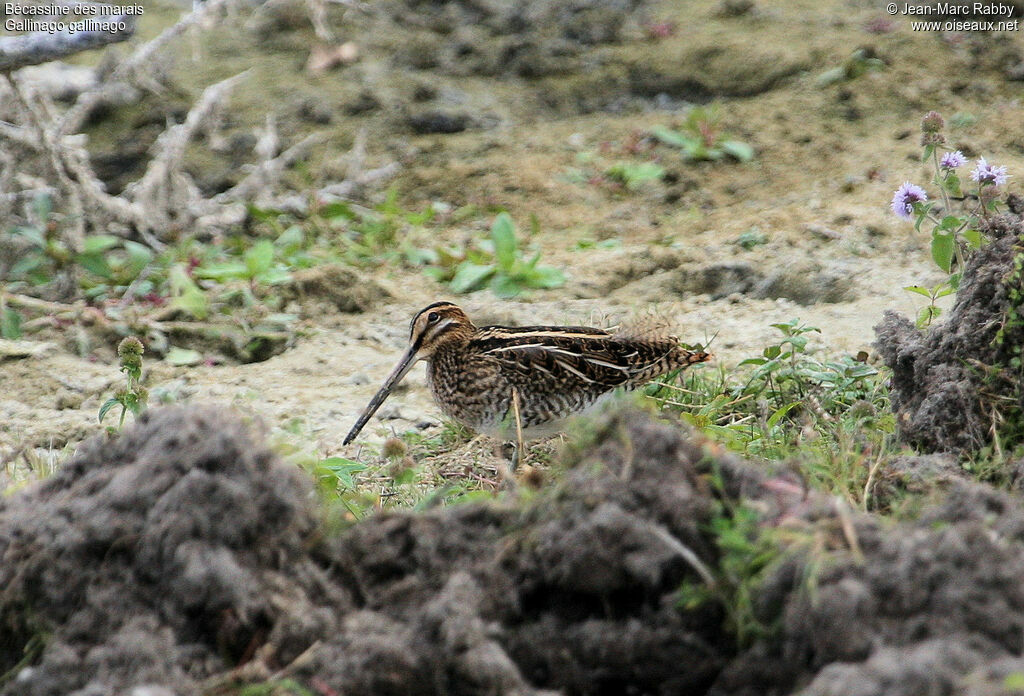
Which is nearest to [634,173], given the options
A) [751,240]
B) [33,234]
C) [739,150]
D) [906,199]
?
[739,150]

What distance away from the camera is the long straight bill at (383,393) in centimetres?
460

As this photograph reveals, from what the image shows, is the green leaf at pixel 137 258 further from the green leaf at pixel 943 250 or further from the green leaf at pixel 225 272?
the green leaf at pixel 943 250

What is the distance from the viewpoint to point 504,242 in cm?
596

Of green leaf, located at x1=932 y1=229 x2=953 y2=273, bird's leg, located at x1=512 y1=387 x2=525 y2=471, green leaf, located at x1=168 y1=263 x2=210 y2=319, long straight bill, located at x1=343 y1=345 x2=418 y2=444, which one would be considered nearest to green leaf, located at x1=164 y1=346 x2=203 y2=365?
green leaf, located at x1=168 y1=263 x2=210 y2=319

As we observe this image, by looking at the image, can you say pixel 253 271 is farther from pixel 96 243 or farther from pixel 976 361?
pixel 976 361

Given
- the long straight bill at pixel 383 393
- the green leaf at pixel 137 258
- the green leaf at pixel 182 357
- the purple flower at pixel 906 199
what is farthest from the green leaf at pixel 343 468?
the green leaf at pixel 137 258

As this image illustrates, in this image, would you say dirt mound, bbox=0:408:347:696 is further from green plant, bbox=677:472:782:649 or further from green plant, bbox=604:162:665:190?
green plant, bbox=604:162:665:190

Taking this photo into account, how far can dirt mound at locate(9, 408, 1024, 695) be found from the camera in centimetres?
217

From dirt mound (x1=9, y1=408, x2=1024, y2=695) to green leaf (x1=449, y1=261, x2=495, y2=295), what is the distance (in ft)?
11.1

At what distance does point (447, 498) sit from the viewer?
3.92 metres

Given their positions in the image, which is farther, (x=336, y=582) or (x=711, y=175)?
(x=711, y=175)

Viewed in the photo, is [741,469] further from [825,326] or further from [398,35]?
[398,35]

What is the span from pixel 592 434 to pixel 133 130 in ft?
18.8

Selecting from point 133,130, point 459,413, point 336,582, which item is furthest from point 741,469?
point 133,130
